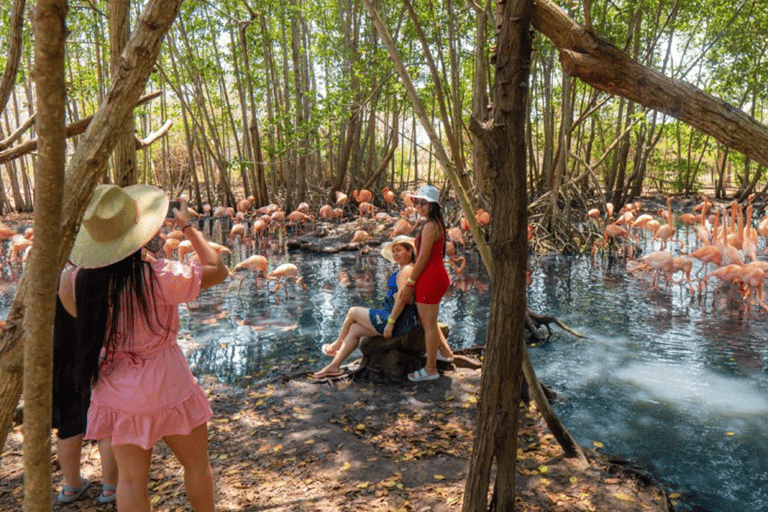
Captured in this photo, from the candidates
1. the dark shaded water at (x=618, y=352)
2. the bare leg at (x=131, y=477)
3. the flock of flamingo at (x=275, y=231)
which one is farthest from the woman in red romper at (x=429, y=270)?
the flock of flamingo at (x=275, y=231)

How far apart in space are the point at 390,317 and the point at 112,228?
3460 millimetres

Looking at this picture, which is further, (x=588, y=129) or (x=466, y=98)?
(x=588, y=129)

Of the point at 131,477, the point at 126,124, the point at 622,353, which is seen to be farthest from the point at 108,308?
the point at 622,353

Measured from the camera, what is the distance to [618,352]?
7.41 meters

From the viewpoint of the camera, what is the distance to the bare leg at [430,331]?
5.61 meters

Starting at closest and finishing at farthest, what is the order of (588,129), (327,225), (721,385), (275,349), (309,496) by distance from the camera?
(309,496) < (721,385) < (275,349) < (327,225) < (588,129)

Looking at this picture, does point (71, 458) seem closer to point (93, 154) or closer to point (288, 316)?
point (93, 154)

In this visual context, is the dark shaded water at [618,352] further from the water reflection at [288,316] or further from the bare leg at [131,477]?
the bare leg at [131,477]

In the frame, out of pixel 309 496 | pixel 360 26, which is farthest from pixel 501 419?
pixel 360 26

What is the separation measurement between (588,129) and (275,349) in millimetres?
26279

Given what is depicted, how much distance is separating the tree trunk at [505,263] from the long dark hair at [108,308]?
4.93ft

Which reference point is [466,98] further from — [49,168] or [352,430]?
[49,168]

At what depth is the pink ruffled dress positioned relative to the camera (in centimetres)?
269

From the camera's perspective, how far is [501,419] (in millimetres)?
2941
